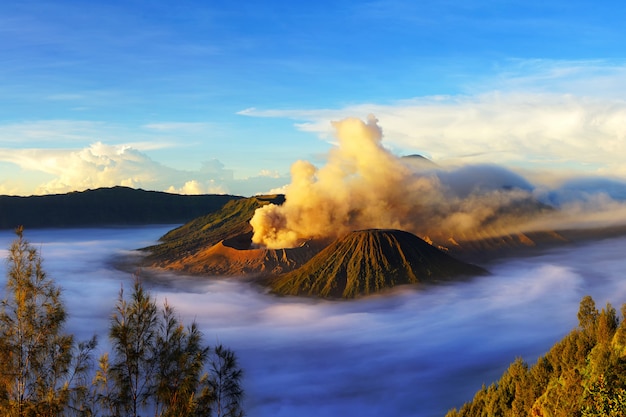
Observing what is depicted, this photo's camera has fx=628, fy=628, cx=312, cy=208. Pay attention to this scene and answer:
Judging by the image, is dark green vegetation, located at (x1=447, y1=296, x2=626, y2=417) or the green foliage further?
dark green vegetation, located at (x1=447, y1=296, x2=626, y2=417)

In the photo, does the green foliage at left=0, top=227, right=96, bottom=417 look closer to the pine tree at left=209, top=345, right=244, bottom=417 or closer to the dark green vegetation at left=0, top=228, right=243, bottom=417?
the dark green vegetation at left=0, top=228, right=243, bottom=417

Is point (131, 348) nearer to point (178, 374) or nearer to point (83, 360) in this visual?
point (178, 374)

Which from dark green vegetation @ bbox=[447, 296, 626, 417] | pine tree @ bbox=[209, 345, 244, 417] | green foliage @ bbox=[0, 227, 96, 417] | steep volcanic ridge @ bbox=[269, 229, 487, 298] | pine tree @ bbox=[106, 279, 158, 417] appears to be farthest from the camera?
steep volcanic ridge @ bbox=[269, 229, 487, 298]

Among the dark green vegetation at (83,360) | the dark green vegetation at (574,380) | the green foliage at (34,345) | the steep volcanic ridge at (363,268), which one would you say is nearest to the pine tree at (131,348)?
the dark green vegetation at (83,360)

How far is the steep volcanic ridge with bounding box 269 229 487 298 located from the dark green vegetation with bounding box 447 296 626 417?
117 meters

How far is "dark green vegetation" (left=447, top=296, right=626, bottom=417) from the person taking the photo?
31.8 metres

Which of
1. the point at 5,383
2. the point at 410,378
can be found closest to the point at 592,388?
the point at 5,383

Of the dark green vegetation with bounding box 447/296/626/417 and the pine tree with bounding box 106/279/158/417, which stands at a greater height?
the pine tree with bounding box 106/279/158/417

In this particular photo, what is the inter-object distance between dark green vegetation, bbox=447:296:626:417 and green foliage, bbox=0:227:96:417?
2464 cm

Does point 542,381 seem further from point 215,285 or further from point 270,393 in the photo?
point 215,285

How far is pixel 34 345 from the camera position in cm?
2845

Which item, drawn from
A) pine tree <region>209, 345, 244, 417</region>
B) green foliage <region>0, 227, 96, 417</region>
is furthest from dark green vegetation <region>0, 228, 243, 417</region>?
pine tree <region>209, 345, 244, 417</region>

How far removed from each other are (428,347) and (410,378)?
26.2 meters

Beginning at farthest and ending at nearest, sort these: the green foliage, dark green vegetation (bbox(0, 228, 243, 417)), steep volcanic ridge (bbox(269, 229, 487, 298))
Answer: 1. steep volcanic ridge (bbox(269, 229, 487, 298))
2. dark green vegetation (bbox(0, 228, 243, 417))
3. the green foliage
